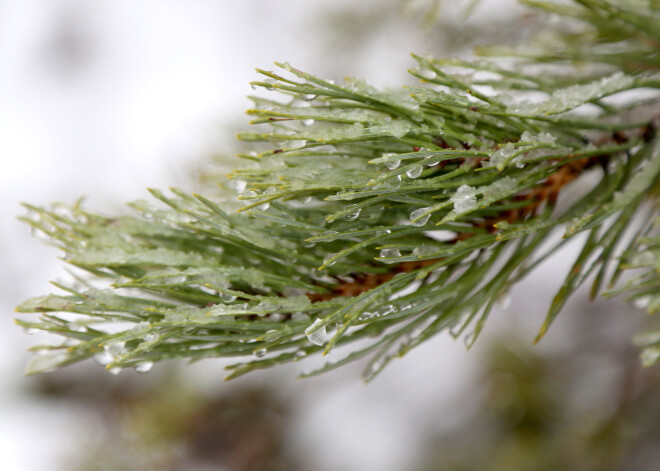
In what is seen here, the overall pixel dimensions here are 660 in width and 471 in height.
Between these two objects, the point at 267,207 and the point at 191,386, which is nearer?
the point at 267,207

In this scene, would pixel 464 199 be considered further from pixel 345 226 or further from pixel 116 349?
pixel 116 349

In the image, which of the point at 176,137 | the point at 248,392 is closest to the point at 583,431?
the point at 248,392

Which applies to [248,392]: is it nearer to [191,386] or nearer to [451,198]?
[191,386]

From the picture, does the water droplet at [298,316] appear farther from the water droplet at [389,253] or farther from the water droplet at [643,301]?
the water droplet at [643,301]

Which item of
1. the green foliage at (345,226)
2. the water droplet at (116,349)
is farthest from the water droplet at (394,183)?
the water droplet at (116,349)

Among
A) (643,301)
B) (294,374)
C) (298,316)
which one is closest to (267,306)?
(298,316)

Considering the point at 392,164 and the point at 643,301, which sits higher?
the point at 392,164

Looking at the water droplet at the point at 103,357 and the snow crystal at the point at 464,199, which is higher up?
the water droplet at the point at 103,357
